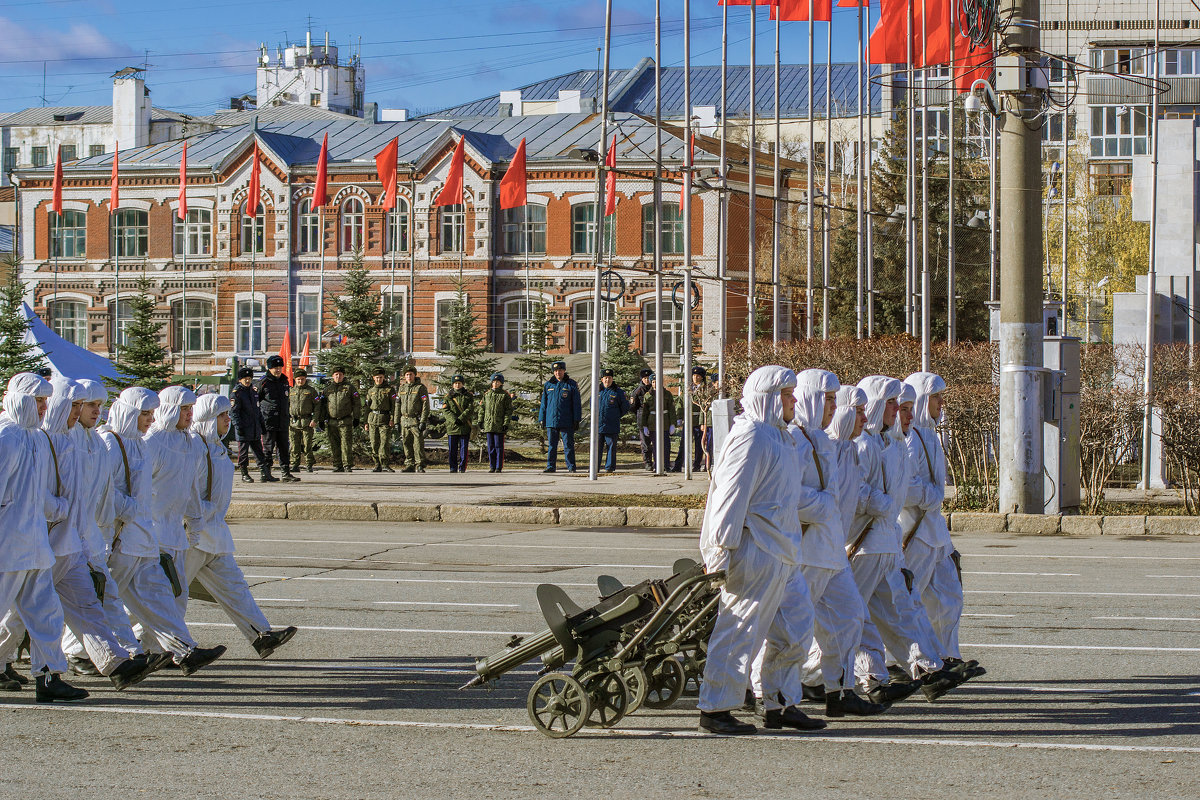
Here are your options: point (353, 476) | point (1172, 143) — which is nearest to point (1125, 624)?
point (353, 476)

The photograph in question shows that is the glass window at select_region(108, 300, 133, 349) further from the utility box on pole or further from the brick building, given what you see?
the utility box on pole

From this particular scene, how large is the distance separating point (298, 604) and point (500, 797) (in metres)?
5.62

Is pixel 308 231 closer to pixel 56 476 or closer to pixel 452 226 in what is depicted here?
pixel 452 226

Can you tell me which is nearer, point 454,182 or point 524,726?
point 524,726

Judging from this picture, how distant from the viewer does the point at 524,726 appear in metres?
7.20

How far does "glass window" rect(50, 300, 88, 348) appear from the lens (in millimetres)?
60425

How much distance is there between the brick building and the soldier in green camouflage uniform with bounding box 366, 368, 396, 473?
93.0 feet

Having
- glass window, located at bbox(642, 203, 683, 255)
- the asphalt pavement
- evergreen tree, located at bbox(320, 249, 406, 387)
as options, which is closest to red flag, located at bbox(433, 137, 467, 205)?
glass window, located at bbox(642, 203, 683, 255)

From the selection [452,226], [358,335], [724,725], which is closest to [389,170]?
[452,226]

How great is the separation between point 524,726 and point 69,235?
58.5m

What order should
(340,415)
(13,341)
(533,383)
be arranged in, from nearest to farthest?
(340,415), (13,341), (533,383)

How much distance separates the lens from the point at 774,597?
691cm

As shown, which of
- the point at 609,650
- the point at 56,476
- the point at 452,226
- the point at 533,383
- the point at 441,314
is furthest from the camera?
the point at 441,314

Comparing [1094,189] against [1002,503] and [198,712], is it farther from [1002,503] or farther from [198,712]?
[198,712]
